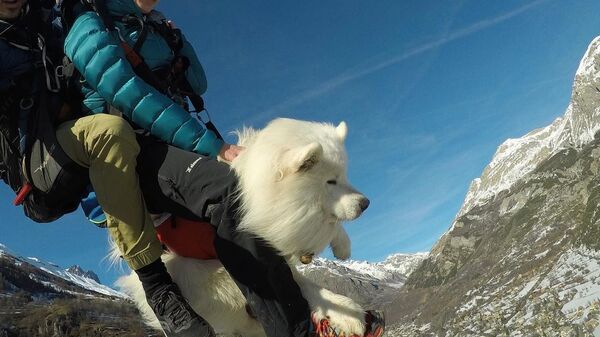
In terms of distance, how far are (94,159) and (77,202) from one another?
0.67 metres

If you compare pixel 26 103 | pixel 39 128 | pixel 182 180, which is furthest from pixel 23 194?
pixel 182 180

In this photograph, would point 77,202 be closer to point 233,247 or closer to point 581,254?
point 233,247

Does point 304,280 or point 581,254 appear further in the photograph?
point 581,254

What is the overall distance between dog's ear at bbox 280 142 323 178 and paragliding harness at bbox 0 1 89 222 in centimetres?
172

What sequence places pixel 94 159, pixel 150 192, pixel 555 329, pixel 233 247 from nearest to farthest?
pixel 233 247
pixel 94 159
pixel 150 192
pixel 555 329

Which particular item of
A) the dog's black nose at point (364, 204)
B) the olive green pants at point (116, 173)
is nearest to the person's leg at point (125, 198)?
the olive green pants at point (116, 173)

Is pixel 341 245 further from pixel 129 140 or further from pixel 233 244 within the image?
pixel 129 140

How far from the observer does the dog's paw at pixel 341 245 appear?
369 centimetres

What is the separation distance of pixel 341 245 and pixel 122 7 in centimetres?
285

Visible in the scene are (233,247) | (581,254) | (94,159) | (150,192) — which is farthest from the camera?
(581,254)

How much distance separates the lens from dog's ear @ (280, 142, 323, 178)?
3014mm

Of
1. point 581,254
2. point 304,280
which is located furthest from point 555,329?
point 304,280

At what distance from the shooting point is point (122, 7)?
418 centimetres

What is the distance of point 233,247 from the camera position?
10.9 feet
